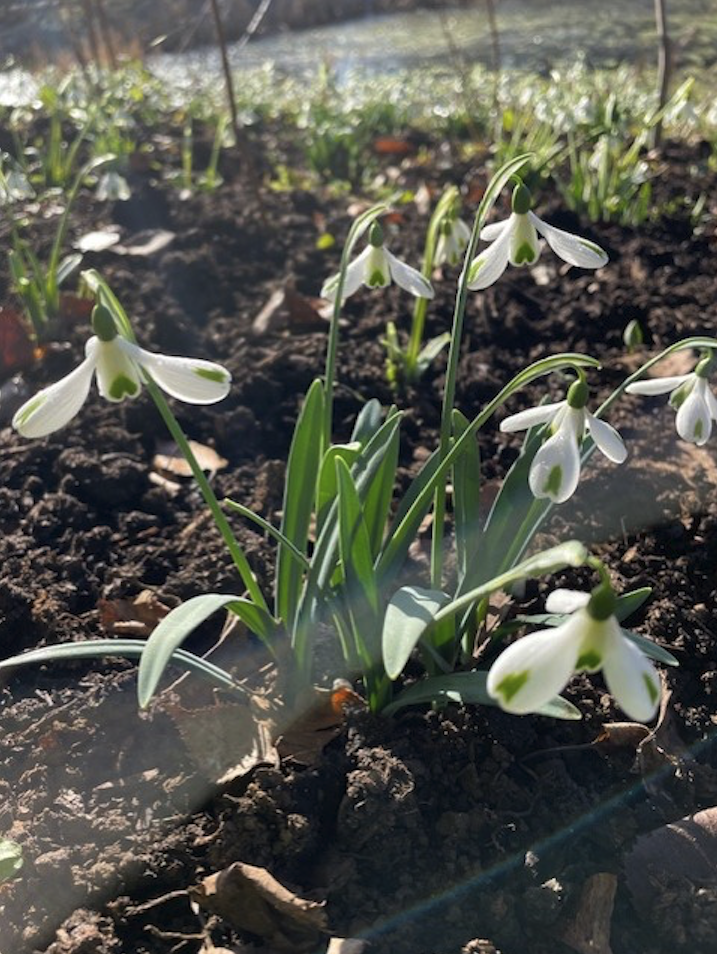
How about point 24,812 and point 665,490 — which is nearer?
point 24,812

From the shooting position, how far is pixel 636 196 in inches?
144

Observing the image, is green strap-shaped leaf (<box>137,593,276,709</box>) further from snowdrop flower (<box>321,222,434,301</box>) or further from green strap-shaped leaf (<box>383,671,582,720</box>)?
snowdrop flower (<box>321,222,434,301</box>)

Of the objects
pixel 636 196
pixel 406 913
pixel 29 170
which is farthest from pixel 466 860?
pixel 29 170

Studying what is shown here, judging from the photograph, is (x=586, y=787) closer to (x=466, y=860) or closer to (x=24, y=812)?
(x=466, y=860)

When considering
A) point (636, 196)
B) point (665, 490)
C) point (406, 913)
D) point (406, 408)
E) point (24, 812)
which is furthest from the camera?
point (636, 196)

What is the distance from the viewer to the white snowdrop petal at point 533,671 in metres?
0.95

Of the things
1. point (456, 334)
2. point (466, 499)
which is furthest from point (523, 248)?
point (466, 499)

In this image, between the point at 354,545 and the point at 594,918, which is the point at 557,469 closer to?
the point at 354,545

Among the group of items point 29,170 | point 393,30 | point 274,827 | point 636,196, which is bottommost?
point 393,30

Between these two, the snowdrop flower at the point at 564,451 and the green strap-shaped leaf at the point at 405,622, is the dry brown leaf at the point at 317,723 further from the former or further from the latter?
the snowdrop flower at the point at 564,451

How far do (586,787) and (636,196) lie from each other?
8.64 feet

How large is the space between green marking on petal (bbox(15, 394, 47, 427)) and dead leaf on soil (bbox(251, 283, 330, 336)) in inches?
66.7

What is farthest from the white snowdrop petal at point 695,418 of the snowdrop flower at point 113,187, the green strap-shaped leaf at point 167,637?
the snowdrop flower at point 113,187

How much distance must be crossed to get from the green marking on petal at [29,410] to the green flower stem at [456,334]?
57 centimetres
